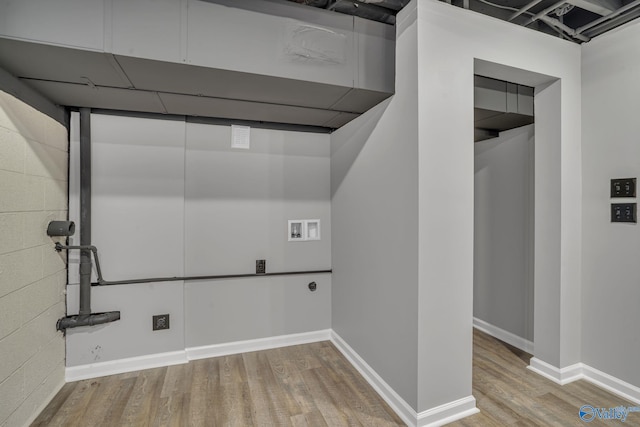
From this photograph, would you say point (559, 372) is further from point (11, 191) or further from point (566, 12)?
point (11, 191)

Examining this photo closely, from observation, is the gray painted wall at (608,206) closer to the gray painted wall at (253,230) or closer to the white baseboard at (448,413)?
the white baseboard at (448,413)

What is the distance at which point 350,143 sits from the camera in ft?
8.80

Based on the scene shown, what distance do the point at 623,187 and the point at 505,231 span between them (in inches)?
41.0

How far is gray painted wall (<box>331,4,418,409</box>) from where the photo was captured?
74.2 inches

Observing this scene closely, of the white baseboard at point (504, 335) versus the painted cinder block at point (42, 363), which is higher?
the painted cinder block at point (42, 363)

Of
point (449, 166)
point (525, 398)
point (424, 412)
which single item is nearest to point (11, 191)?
point (449, 166)

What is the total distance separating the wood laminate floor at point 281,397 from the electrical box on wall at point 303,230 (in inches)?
42.8

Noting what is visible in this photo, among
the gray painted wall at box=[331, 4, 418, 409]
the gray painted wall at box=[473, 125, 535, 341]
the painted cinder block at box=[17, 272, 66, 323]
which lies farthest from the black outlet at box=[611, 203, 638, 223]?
the painted cinder block at box=[17, 272, 66, 323]

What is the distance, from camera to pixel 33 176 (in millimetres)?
1945

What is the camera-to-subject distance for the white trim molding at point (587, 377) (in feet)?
6.80

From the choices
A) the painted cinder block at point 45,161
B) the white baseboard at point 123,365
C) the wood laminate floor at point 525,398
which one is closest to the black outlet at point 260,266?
the white baseboard at point 123,365

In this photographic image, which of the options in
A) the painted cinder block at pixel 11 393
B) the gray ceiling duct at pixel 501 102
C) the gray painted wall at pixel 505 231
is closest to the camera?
the painted cinder block at pixel 11 393

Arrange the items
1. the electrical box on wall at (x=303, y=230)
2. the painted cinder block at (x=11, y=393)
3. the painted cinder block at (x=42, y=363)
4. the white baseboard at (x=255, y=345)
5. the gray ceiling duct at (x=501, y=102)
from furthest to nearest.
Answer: the electrical box on wall at (x=303, y=230) < the white baseboard at (x=255, y=345) < the gray ceiling duct at (x=501, y=102) < the painted cinder block at (x=42, y=363) < the painted cinder block at (x=11, y=393)

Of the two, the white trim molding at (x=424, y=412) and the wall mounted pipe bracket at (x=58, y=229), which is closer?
the white trim molding at (x=424, y=412)
